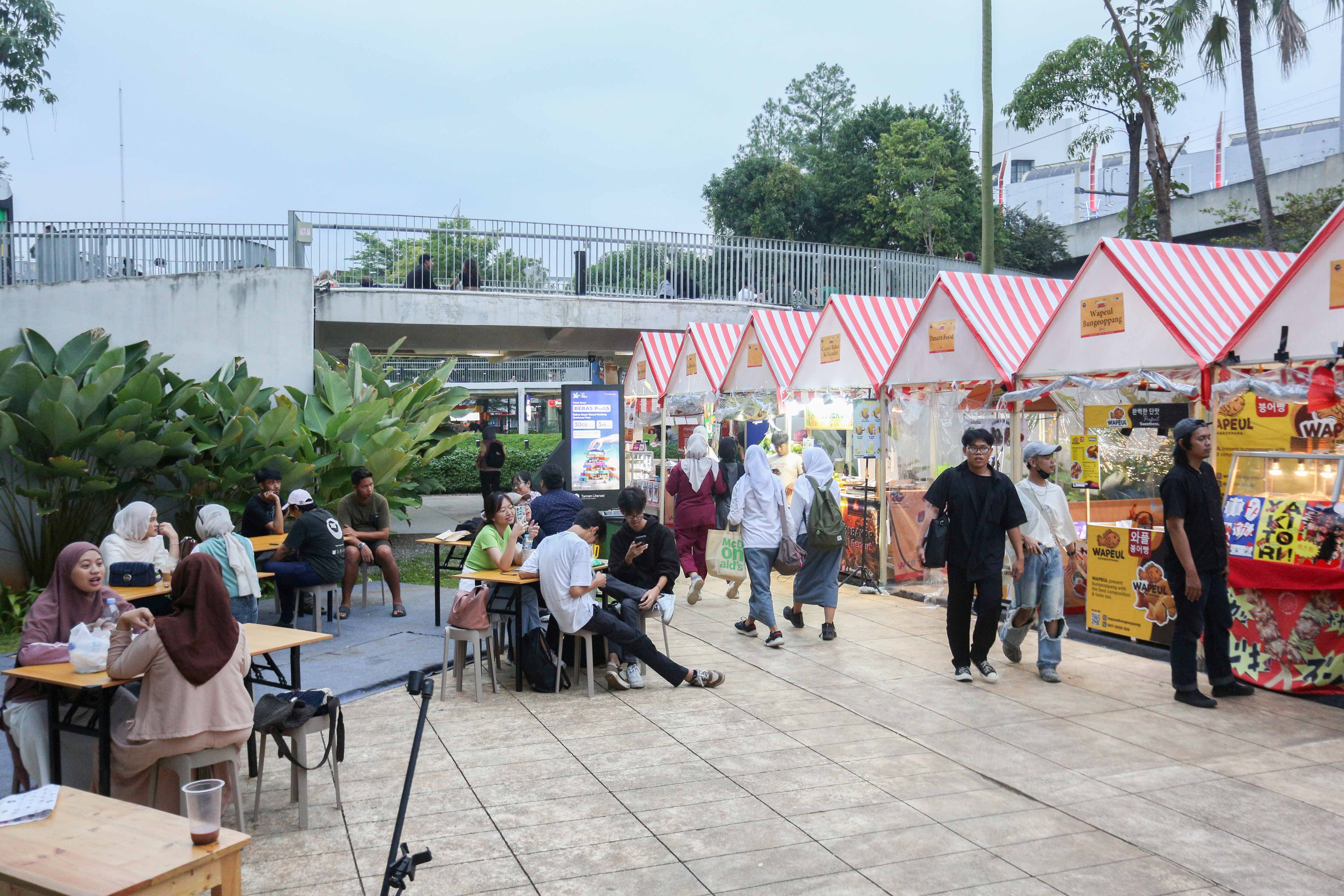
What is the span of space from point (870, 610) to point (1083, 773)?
4457mm

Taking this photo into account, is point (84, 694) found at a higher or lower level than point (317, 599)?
higher

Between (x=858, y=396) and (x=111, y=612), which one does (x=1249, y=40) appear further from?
(x=111, y=612)

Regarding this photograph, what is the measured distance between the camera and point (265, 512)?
8930mm

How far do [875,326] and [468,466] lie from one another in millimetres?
13441

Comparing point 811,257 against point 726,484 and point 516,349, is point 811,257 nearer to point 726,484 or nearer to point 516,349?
Answer: point 516,349

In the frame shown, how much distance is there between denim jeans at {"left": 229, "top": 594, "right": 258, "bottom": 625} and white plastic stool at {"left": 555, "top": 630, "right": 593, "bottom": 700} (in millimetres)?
2121

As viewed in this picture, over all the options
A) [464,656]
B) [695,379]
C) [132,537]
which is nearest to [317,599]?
[132,537]

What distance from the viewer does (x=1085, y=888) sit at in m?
3.66

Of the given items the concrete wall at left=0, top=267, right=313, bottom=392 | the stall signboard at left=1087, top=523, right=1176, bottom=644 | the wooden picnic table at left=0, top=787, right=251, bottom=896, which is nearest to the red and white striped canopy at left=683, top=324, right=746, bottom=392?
the concrete wall at left=0, top=267, right=313, bottom=392

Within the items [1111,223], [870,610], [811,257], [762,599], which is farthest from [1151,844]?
[1111,223]

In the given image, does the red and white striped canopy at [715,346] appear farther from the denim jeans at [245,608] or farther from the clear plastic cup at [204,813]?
the clear plastic cup at [204,813]

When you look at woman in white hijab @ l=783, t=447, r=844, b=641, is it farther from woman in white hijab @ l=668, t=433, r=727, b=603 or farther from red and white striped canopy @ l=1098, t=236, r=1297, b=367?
red and white striped canopy @ l=1098, t=236, r=1297, b=367

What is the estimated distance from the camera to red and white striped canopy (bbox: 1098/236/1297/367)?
7215mm

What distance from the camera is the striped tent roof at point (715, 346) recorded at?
14.5 metres
